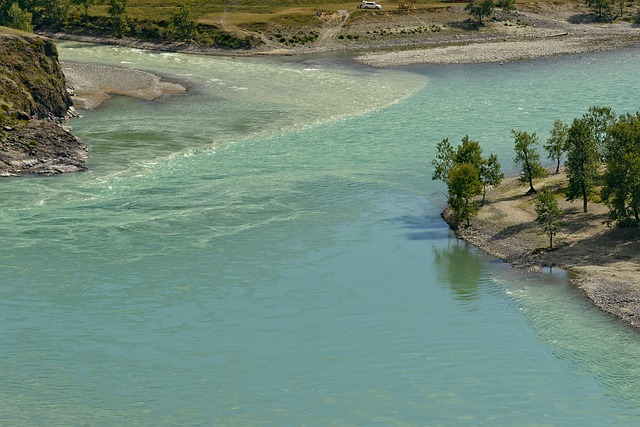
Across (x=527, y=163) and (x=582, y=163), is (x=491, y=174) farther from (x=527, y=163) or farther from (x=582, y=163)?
(x=582, y=163)

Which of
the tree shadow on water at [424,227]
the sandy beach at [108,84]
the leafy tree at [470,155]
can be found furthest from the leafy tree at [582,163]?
the sandy beach at [108,84]

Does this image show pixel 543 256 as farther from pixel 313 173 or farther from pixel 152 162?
pixel 152 162

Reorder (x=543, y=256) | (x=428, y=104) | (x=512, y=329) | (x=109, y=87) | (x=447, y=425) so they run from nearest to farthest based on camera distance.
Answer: (x=447, y=425), (x=512, y=329), (x=543, y=256), (x=428, y=104), (x=109, y=87)

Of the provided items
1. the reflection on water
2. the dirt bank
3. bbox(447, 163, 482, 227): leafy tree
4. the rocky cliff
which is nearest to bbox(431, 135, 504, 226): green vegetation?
bbox(447, 163, 482, 227): leafy tree

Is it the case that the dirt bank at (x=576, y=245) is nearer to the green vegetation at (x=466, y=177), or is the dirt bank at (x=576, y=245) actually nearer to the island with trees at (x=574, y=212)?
the island with trees at (x=574, y=212)

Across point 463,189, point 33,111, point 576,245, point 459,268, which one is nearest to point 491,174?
point 463,189

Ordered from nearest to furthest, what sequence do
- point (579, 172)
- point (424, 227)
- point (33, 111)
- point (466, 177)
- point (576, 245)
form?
point (576, 245) < point (466, 177) < point (579, 172) < point (424, 227) < point (33, 111)

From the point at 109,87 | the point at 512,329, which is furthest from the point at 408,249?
the point at 109,87
